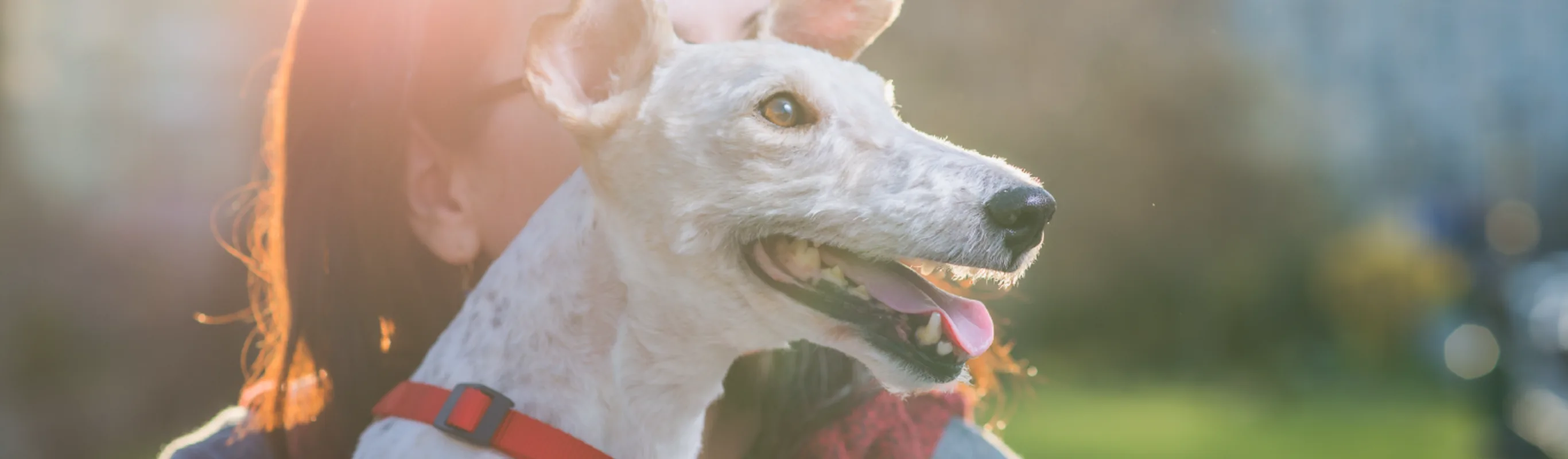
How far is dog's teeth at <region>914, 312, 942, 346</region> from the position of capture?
1.50 m

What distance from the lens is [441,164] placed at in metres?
1.91

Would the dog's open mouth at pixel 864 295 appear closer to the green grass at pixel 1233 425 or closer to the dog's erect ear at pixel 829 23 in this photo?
the dog's erect ear at pixel 829 23

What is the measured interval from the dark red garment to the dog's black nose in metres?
0.65

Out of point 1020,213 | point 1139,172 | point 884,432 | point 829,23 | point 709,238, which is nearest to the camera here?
point 1020,213

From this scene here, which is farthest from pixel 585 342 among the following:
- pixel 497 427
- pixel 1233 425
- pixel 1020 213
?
pixel 1233 425

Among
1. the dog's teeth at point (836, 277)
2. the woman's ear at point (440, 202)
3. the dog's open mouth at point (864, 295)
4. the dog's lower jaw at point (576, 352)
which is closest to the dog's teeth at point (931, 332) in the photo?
the dog's open mouth at point (864, 295)

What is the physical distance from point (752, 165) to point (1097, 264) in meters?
0.96

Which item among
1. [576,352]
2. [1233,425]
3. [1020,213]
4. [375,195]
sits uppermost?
[1020,213]

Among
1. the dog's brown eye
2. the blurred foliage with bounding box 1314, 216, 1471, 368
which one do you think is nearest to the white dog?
the dog's brown eye

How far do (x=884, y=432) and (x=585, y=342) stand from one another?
2.27ft

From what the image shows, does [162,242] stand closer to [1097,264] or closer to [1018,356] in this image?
[1018,356]

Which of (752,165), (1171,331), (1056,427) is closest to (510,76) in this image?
(752,165)

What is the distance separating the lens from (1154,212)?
7.04 ft

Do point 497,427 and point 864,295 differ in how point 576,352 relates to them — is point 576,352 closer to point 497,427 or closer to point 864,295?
point 497,427
